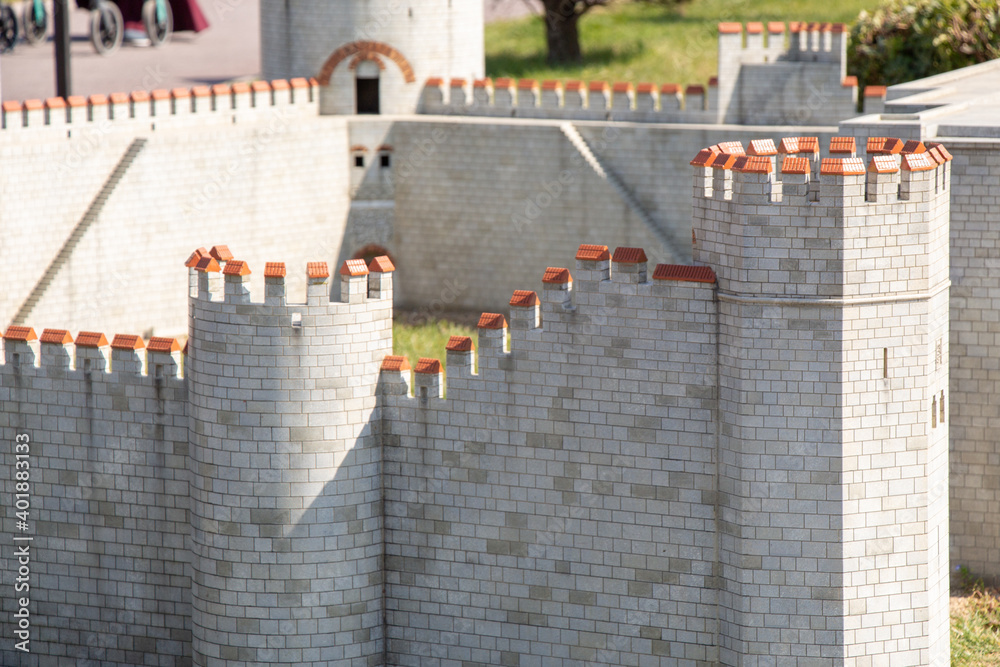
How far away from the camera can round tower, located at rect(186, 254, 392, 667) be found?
20219 mm

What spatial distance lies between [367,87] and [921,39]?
1235 cm

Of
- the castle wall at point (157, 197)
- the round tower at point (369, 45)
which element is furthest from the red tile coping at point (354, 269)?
the round tower at point (369, 45)

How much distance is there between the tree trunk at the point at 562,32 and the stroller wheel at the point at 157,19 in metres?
11.2

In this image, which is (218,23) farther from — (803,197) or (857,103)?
(803,197)

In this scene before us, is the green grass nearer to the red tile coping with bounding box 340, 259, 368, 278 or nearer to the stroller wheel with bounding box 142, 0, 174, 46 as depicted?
the stroller wheel with bounding box 142, 0, 174, 46

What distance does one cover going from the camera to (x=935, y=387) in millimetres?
19500

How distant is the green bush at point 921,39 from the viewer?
120ft

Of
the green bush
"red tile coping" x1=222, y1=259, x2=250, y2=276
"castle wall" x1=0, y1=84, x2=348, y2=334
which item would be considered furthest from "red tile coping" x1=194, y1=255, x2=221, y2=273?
the green bush

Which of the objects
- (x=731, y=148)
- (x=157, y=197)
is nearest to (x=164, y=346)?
(x=731, y=148)

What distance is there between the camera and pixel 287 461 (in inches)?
802

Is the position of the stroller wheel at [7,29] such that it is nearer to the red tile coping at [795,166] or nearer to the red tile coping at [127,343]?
the red tile coping at [127,343]

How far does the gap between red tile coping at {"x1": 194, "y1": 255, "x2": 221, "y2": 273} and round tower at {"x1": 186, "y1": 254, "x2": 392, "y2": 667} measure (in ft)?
0.08

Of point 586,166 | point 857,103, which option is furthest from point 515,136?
point 857,103

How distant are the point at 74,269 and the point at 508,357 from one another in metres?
13.9
